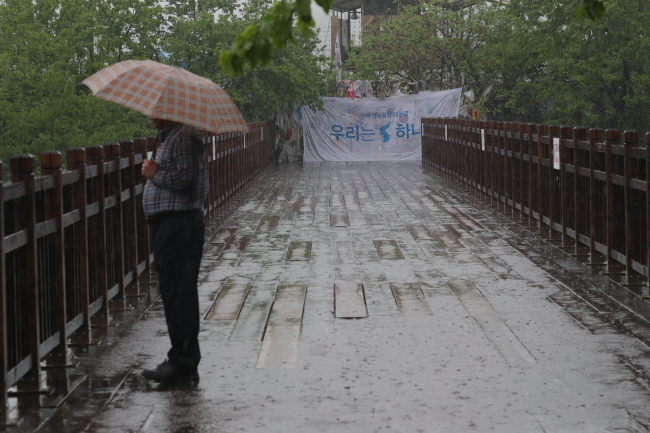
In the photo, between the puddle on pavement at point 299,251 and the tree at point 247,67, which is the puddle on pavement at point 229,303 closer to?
the puddle on pavement at point 299,251

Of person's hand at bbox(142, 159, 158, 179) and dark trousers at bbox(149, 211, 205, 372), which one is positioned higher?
person's hand at bbox(142, 159, 158, 179)

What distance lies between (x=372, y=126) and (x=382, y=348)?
100ft

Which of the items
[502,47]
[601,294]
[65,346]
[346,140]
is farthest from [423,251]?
[502,47]

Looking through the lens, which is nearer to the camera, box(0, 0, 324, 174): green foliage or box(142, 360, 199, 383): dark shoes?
box(142, 360, 199, 383): dark shoes

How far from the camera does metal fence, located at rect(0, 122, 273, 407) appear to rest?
17.4 ft

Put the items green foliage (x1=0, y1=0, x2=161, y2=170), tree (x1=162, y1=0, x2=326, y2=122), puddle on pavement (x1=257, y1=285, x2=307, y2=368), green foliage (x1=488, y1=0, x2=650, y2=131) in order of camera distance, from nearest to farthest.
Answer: puddle on pavement (x1=257, y1=285, x2=307, y2=368) → tree (x1=162, y1=0, x2=326, y2=122) → green foliage (x1=0, y1=0, x2=161, y2=170) → green foliage (x1=488, y1=0, x2=650, y2=131)

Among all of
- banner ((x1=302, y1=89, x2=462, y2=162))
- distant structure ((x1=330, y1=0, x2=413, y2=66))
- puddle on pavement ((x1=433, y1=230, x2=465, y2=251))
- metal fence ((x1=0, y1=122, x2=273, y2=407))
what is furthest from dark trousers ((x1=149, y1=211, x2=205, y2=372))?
distant structure ((x1=330, y1=0, x2=413, y2=66))

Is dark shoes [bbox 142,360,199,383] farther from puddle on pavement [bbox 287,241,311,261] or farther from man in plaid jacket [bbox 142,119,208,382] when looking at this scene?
puddle on pavement [bbox 287,241,311,261]

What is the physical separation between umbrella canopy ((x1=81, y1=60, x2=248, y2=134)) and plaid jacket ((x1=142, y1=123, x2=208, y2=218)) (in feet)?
0.43

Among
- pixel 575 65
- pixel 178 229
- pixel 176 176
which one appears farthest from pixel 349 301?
pixel 575 65

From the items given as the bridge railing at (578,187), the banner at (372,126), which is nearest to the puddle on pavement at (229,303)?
the bridge railing at (578,187)

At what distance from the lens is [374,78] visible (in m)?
43.8

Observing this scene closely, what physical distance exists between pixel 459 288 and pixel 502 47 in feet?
110

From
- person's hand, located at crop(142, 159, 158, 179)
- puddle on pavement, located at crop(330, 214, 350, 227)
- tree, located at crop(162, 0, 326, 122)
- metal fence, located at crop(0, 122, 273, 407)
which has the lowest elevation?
puddle on pavement, located at crop(330, 214, 350, 227)
